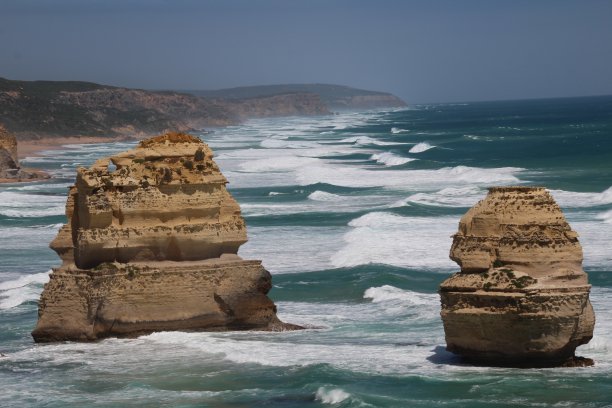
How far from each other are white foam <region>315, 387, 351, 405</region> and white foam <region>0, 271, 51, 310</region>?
11.4m

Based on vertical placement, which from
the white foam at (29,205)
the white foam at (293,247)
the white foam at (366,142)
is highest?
the white foam at (293,247)

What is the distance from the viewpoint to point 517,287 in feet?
59.5

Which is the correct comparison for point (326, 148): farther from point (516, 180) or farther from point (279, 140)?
point (516, 180)

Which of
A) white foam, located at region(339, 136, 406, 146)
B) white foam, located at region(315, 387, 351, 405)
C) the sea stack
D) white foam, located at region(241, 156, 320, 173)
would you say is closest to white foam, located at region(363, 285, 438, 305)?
the sea stack

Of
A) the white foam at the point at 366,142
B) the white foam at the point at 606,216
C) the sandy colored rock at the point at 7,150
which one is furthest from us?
the white foam at the point at 366,142

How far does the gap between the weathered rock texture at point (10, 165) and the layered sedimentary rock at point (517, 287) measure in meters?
53.4

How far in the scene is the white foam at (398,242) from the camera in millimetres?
33750

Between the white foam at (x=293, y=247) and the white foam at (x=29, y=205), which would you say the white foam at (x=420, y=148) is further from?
the white foam at (x=293, y=247)

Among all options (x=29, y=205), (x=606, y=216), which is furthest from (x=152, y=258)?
(x=29, y=205)

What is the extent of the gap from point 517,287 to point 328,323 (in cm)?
717

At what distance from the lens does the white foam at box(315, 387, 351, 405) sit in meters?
18.2

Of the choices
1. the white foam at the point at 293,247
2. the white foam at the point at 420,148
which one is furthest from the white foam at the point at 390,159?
the white foam at the point at 293,247

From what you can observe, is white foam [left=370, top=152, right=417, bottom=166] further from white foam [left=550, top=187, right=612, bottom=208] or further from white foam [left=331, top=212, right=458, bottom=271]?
white foam [left=331, top=212, right=458, bottom=271]

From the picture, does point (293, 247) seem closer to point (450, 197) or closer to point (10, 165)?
point (450, 197)
